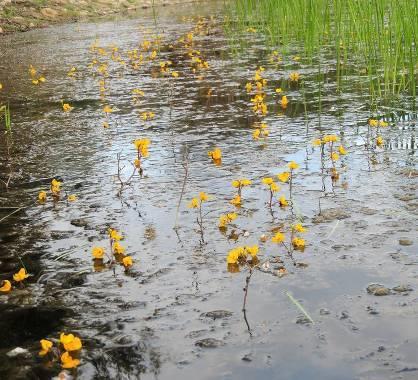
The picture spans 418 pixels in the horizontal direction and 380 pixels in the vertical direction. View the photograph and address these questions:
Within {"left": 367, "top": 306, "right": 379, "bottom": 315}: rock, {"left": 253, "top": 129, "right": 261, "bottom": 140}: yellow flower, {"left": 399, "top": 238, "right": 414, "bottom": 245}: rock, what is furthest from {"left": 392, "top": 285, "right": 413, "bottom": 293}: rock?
{"left": 253, "top": 129, "right": 261, "bottom": 140}: yellow flower

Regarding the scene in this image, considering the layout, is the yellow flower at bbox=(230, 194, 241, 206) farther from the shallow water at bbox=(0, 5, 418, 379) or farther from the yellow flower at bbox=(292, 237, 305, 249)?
the yellow flower at bbox=(292, 237, 305, 249)

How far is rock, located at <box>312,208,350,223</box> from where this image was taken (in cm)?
313

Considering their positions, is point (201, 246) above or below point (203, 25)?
below

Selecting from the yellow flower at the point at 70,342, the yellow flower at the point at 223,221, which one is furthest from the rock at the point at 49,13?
the yellow flower at the point at 70,342

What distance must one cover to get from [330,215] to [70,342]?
1.63m

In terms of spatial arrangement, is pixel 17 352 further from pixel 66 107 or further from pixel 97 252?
pixel 66 107

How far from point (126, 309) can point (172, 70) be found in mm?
6796

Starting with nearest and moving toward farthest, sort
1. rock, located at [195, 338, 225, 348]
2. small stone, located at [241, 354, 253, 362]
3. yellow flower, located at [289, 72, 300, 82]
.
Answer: small stone, located at [241, 354, 253, 362] → rock, located at [195, 338, 225, 348] → yellow flower, located at [289, 72, 300, 82]

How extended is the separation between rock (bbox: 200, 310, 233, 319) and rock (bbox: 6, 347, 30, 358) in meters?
0.68

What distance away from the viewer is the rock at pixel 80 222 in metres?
3.35

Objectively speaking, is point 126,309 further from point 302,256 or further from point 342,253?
point 342,253

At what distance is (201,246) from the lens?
2.95 m

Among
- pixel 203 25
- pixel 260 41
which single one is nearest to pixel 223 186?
pixel 260 41

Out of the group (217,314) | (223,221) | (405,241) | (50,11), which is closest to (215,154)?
(223,221)
